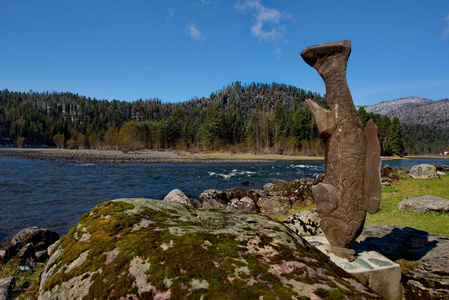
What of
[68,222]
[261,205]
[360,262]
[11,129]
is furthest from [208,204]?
[11,129]

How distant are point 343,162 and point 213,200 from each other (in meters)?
10.9

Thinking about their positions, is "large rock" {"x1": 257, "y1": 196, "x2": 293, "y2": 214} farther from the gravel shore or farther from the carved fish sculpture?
the gravel shore

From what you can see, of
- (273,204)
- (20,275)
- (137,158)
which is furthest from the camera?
(137,158)

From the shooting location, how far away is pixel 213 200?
1464cm

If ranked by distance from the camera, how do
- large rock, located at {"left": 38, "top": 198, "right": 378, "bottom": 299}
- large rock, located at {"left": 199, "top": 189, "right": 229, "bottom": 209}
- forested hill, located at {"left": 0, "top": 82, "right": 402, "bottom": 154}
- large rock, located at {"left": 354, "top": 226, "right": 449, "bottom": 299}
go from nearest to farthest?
1. large rock, located at {"left": 38, "top": 198, "right": 378, "bottom": 299}
2. large rock, located at {"left": 354, "top": 226, "right": 449, "bottom": 299}
3. large rock, located at {"left": 199, "top": 189, "right": 229, "bottom": 209}
4. forested hill, located at {"left": 0, "top": 82, "right": 402, "bottom": 154}

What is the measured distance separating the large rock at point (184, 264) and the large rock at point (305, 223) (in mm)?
4810

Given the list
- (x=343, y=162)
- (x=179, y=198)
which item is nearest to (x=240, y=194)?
(x=179, y=198)

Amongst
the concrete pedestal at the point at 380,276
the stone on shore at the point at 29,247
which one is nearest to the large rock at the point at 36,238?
the stone on shore at the point at 29,247

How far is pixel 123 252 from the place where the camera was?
2.60 m

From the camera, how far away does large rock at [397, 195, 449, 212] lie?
9.20 meters

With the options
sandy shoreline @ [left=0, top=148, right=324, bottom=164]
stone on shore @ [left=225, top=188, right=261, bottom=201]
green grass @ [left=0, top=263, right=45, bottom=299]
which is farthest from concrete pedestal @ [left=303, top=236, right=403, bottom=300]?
sandy shoreline @ [left=0, top=148, right=324, bottom=164]

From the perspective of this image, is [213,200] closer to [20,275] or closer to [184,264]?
[20,275]

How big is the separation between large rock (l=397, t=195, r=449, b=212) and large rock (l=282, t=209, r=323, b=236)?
492 centimetres

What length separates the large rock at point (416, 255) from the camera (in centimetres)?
417
